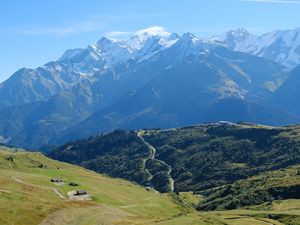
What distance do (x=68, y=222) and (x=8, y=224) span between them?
13.8 metres

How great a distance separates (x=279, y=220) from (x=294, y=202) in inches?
2394

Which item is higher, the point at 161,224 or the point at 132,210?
the point at 161,224

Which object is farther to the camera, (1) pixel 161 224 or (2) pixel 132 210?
(2) pixel 132 210

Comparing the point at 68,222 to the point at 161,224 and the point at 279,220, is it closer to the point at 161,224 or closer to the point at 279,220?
the point at 161,224

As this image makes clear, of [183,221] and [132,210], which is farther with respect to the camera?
[132,210]

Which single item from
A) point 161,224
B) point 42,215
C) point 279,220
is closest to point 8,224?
point 42,215

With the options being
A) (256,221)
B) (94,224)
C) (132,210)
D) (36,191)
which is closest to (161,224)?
(94,224)

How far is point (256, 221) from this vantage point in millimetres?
131375

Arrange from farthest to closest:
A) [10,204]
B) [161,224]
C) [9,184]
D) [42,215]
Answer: [9,184] < [10,204] < [42,215] < [161,224]

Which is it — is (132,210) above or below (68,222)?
below

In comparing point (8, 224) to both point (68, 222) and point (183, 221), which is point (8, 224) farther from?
point (183, 221)

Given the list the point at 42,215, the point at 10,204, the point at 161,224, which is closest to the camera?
the point at 161,224

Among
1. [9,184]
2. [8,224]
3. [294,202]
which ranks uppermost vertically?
[8,224]

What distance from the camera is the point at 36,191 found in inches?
7687
